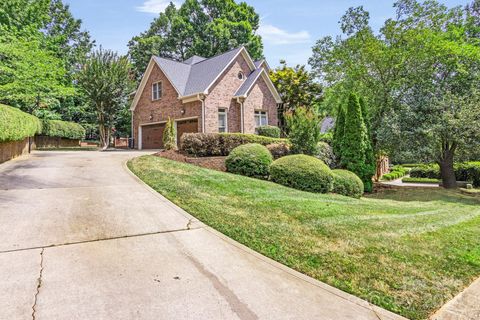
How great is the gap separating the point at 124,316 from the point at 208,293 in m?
0.81

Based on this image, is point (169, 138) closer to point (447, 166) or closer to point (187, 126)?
point (187, 126)

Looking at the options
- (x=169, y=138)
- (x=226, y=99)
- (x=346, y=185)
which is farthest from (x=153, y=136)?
(x=346, y=185)

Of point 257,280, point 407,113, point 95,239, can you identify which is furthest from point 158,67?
point 257,280

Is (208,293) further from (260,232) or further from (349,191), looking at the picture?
(349,191)

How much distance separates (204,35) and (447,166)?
30104 mm

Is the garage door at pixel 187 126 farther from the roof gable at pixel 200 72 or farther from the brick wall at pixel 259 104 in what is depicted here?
the brick wall at pixel 259 104

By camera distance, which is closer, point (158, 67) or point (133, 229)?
point (133, 229)

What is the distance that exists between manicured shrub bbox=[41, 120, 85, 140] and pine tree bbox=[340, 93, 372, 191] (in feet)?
72.0

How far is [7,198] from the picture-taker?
19.9 feet

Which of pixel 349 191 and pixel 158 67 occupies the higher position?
pixel 158 67

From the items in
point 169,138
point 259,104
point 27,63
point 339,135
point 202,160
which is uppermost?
point 27,63

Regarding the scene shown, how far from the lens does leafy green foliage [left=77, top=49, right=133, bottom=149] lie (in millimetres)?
21062

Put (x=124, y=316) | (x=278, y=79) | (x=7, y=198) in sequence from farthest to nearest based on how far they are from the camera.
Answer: (x=278, y=79)
(x=7, y=198)
(x=124, y=316)

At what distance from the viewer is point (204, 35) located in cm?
3575
